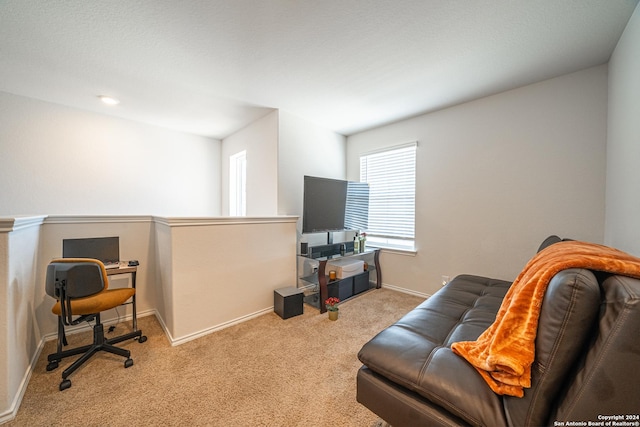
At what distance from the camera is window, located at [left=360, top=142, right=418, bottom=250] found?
329cm

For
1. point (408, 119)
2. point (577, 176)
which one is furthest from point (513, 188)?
point (408, 119)

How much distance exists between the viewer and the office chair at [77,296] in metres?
1.64

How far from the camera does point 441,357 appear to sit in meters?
1.09

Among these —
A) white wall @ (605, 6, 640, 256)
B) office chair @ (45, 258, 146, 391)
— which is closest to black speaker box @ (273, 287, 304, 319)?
office chair @ (45, 258, 146, 391)

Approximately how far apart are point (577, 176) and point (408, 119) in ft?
6.15

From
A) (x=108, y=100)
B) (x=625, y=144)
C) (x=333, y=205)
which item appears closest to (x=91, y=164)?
(x=108, y=100)

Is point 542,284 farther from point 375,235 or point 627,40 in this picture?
point 375,235

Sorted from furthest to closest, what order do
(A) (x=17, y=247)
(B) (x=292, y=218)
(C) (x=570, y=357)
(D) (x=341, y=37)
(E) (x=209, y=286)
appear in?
(B) (x=292, y=218), (E) (x=209, y=286), (D) (x=341, y=37), (A) (x=17, y=247), (C) (x=570, y=357)

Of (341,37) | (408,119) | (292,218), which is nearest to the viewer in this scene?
(341,37)

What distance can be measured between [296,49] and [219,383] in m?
2.60

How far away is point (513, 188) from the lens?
8.14ft

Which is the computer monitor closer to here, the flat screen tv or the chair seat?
the chair seat

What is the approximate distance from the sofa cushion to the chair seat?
1966 millimetres

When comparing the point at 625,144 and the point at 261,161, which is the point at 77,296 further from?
the point at 625,144
